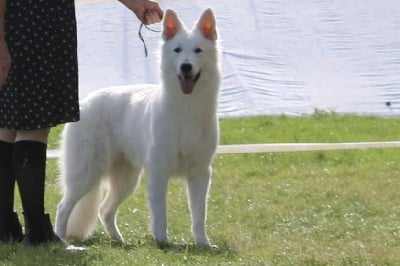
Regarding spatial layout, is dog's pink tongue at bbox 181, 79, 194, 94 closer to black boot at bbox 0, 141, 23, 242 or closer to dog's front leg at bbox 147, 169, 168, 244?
dog's front leg at bbox 147, 169, 168, 244

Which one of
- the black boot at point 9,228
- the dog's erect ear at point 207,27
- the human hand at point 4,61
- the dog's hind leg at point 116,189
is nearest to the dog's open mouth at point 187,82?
the dog's erect ear at point 207,27

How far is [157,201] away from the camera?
582cm

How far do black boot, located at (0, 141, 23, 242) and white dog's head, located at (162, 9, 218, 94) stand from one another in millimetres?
1198

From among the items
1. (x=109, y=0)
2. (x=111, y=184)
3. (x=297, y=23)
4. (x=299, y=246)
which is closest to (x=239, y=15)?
(x=297, y=23)

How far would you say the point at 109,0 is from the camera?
1569cm

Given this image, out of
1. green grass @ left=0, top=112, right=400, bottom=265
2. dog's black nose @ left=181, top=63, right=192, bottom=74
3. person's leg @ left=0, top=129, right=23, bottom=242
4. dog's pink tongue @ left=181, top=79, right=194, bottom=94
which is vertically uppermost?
dog's black nose @ left=181, top=63, right=192, bottom=74

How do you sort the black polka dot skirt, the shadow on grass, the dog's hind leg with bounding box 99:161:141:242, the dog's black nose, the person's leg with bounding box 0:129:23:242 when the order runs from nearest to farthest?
the black polka dot skirt → the person's leg with bounding box 0:129:23:242 → the shadow on grass → the dog's black nose → the dog's hind leg with bounding box 99:161:141:242

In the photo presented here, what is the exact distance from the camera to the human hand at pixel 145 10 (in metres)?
5.26

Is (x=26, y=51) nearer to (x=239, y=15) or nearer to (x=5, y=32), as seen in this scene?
→ (x=5, y=32)

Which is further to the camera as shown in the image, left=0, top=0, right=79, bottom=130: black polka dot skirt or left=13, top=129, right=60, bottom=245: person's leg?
left=13, top=129, right=60, bottom=245: person's leg

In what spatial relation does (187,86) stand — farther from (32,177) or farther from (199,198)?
(32,177)

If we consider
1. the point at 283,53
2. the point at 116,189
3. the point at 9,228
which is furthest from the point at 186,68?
the point at 283,53

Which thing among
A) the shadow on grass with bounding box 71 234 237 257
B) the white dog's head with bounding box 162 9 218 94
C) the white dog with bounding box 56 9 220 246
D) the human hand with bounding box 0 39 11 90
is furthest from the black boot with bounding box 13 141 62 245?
the white dog's head with bounding box 162 9 218 94

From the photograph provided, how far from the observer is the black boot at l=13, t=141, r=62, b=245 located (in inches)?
193
